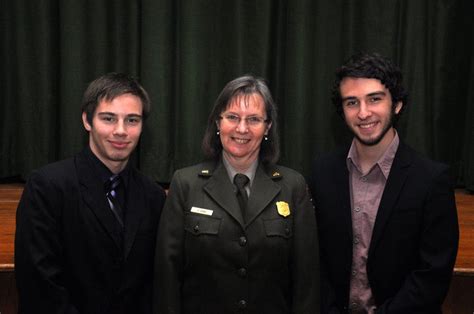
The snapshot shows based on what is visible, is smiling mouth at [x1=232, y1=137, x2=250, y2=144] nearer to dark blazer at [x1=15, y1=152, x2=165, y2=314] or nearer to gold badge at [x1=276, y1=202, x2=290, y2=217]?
gold badge at [x1=276, y1=202, x2=290, y2=217]

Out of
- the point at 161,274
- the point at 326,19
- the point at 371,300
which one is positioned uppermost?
the point at 326,19

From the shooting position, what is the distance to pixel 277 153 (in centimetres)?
204

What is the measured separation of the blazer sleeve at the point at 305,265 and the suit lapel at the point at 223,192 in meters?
0.22

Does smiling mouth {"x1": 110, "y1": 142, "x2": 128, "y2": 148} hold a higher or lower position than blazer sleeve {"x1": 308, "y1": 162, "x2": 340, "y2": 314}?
higher

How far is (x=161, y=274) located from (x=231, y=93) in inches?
27.0

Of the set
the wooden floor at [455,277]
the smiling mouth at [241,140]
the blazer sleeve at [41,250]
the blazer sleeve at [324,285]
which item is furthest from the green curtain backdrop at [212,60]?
the blazer sleeve at [41,250]

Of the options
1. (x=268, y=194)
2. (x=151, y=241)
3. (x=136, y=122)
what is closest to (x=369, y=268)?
(x=268, y=194)

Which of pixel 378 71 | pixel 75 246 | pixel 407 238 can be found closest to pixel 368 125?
pixel 378 71

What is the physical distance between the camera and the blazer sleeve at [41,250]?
5.70ft

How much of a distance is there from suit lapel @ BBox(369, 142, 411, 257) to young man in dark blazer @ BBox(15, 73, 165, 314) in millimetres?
807

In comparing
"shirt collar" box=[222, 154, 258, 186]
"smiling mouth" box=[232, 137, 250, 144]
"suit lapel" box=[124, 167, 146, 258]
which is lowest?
"suit lapel" box=[124, 167, 146, 258]

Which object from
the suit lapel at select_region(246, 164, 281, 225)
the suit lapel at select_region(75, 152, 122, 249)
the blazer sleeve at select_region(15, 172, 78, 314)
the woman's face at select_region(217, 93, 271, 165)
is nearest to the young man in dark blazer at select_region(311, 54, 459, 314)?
the suit lapel at select_region(246, 164, 281, 225)

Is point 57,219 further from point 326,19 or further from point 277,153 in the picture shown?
point 326,19

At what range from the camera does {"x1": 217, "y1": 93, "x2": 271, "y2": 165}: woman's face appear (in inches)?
74.2
